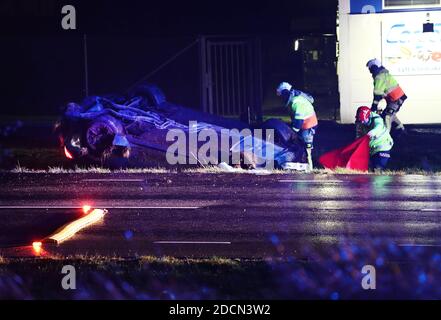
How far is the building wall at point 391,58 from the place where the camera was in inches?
905

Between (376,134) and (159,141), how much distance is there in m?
4.02

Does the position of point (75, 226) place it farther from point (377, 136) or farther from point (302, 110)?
point (377, 136)

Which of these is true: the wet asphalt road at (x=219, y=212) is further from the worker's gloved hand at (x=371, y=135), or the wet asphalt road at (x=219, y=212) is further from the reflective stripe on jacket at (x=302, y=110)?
the reflective stripe on jacket at (x=302, y=110)

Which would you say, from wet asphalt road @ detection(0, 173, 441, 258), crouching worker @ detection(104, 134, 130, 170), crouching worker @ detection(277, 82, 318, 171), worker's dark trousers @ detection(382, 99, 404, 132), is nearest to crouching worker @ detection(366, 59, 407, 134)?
worker's dark trousers @ detection(382, 99, 404, 132)

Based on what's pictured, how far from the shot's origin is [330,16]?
2625 centimetres

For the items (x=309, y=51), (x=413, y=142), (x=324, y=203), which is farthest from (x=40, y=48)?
(x=324, y=203)

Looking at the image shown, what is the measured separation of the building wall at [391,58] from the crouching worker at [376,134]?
21.5 ft

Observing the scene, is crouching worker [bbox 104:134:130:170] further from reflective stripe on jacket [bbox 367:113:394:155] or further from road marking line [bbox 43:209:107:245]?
reflective stripe on jacket [bbox 367:113:394:155]

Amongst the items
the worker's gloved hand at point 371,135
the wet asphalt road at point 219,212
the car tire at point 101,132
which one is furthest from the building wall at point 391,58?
the car tire at point 101,132

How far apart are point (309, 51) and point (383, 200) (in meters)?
14.0

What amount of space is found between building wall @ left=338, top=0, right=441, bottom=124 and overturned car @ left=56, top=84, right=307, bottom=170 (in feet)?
21.1

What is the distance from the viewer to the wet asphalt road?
36.0 ft

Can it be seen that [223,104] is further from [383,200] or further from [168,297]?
[168,297]

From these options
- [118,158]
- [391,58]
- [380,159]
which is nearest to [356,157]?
[380,159]
